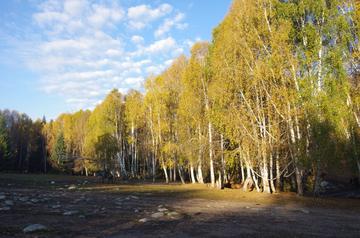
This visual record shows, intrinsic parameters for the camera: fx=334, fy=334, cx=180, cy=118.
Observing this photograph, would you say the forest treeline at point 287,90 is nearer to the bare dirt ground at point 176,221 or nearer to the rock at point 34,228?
the bare dirt ground at point 176,221

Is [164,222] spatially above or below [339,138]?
below

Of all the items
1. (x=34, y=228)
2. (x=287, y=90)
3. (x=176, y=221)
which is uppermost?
(x=287, y=90)

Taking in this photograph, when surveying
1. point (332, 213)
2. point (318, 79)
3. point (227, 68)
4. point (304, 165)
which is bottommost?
point (332, 213)

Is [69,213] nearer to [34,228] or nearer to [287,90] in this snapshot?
[34,228]

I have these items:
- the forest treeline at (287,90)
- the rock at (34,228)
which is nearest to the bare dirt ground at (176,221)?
the rock at (34,228)

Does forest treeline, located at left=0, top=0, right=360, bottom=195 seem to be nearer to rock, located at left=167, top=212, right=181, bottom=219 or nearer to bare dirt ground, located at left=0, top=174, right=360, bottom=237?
bare dirt ground, located at left=0, top=174, right=360, bottom=237

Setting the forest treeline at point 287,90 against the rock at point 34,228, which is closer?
the rock at point 34,228

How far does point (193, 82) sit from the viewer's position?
108ft

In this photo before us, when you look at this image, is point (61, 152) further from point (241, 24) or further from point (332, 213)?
point (332, 213)

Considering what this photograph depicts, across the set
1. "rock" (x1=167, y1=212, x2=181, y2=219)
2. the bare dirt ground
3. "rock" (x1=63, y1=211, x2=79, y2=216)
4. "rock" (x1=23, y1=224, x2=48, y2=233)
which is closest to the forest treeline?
the bare dirt ground

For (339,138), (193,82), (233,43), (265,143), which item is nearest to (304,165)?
(265,143)

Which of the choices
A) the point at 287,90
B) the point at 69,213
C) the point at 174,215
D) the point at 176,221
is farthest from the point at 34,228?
the point at 287,90

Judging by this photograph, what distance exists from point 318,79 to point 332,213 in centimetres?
1000

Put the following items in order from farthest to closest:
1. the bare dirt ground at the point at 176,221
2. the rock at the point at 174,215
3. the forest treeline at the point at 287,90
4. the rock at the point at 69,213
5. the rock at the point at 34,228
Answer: the forest treeline at the point at 287,90 → the rock at the point at 174,215 → the rock at the point at 69,213 → the bare dirt ground at the point at 176,221 → the rock at the point at 34,228
